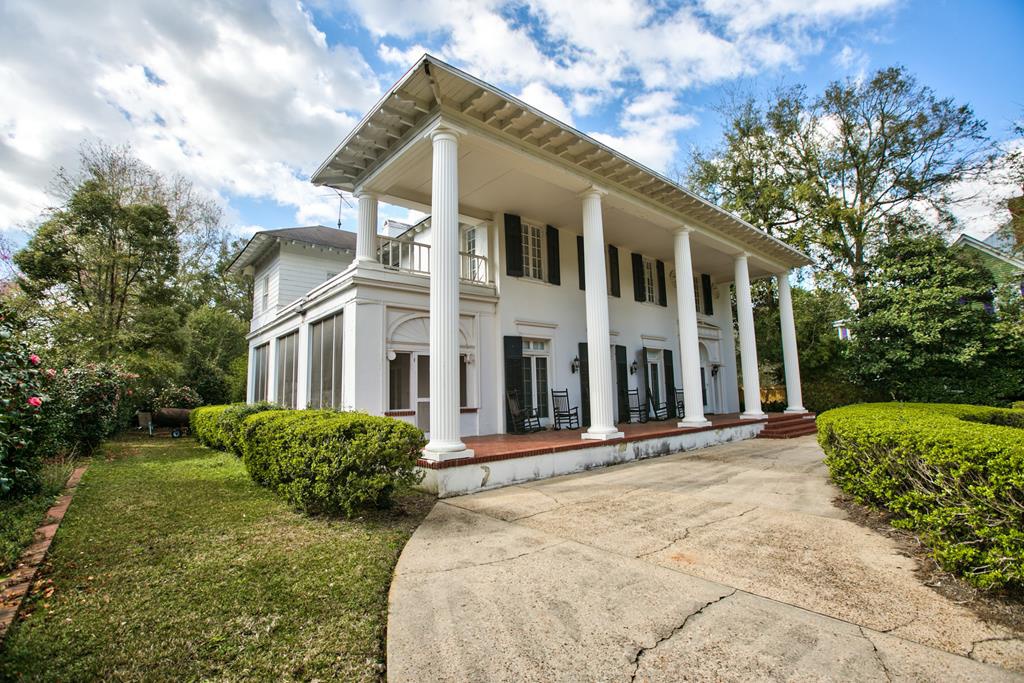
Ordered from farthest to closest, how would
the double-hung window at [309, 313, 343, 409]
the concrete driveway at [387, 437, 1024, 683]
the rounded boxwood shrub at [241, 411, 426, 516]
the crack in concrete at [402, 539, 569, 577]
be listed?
the double-hung window at [309, 313, 343, 409]
the rounded boxwood shrub at [241, 411, 426, 516]
the crack in concrete at [402, 539, 569, 577]
the concrete driveway at [387, 437, 1024, 683]

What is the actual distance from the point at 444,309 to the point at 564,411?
5.48 metres

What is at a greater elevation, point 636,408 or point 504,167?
point 504,167

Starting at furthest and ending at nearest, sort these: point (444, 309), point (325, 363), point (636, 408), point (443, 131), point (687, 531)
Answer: point (636, 408)
point (325, 363)
point (443, 131)
point (444, 309)
point (687, 531)

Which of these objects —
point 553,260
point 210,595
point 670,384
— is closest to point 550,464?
point 210,595

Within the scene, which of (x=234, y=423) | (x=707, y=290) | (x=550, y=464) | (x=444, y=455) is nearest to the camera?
(x=444, y=455)

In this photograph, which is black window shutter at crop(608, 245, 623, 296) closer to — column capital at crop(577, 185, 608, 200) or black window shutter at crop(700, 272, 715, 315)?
column capital at crop(577, 185, 608, 200)

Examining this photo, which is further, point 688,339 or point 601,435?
point 688,339

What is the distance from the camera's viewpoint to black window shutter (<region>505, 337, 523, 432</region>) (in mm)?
10062

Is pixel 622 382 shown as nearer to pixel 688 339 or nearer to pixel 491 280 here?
pixel 688 339

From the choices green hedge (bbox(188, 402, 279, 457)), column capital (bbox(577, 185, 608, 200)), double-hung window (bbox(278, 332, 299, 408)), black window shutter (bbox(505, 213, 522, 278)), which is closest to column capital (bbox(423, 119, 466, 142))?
column capital (bbox(577, 185, 608, 200))

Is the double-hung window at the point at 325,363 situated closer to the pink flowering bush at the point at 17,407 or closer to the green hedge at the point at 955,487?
the pink flowering bush at the point at 17,407

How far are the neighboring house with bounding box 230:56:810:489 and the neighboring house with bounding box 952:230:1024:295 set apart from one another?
16.3 feet

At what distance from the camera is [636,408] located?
12984 mm

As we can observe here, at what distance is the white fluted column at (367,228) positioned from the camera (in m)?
9.09
